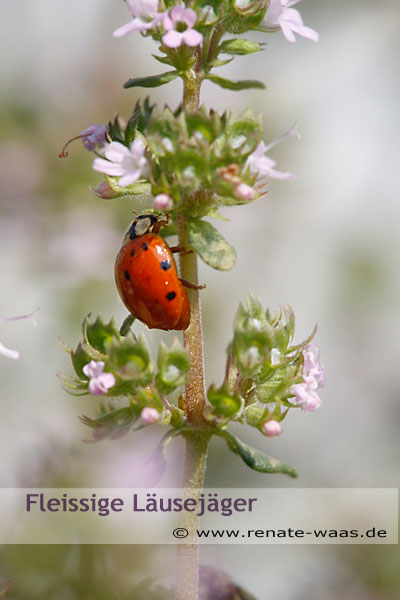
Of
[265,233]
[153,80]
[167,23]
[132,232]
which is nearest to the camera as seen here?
[167,23]

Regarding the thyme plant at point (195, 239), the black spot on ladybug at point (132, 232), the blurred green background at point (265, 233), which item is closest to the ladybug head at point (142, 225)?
the black spot on ladybug at point (132, 232)

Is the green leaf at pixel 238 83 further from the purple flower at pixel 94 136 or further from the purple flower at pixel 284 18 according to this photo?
the purple flower at pixel 94 136

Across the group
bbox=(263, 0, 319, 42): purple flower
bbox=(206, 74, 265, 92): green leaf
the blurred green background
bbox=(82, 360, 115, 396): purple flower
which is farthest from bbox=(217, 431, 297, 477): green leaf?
the blurred green background

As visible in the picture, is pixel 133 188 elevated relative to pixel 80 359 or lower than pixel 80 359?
elevated

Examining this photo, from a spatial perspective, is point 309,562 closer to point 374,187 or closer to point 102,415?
point 102,415

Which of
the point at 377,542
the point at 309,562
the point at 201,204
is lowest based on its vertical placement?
the point at 309,562

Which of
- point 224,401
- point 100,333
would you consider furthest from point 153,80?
point 224,401

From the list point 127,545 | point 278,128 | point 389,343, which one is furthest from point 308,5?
point 127,545

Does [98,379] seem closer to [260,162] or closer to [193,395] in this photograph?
[193,395]
